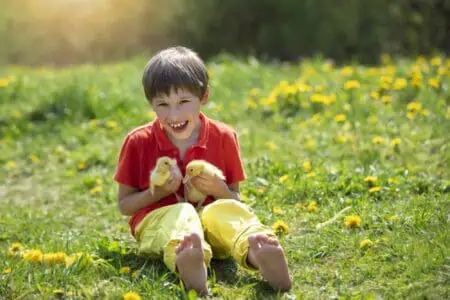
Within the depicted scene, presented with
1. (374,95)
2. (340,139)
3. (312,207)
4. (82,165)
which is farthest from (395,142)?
(82,165)

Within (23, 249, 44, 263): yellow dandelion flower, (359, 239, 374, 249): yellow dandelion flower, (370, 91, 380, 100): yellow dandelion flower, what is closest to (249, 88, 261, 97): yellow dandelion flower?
(370, 91, 380, 100): yellow dandelion flower

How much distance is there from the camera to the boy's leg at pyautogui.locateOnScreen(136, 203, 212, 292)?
287 cm

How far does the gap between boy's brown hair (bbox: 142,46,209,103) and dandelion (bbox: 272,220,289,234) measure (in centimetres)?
70

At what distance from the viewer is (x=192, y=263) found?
2871mm

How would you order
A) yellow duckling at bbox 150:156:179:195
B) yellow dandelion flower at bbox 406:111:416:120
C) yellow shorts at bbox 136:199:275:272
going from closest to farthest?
yellow shorts at bbox 136:199:275:272 → yellow duckling at bbox 150:156:179:195 → yellow dandelion flower at bbox 406:111:416:120

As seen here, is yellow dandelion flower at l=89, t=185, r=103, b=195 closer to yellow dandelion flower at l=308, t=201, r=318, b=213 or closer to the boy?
the boy

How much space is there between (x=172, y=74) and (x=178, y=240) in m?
0.68

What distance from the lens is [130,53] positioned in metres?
9.78

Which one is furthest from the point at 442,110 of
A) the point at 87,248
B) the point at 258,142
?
the point at 87,248

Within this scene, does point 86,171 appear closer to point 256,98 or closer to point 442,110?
point 256,98

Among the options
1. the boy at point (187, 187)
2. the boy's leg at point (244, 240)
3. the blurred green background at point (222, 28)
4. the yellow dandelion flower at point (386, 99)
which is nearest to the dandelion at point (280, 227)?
the boy at point (187, 187)

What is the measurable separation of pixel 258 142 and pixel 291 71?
7.45 feet

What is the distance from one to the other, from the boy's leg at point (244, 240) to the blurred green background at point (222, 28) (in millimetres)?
5504

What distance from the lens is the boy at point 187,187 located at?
289cm
